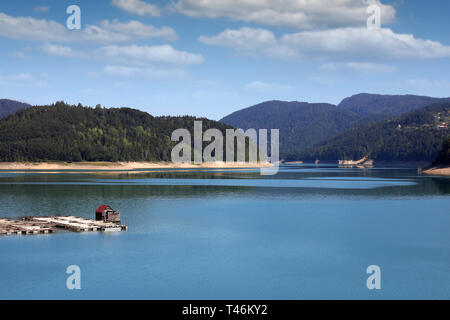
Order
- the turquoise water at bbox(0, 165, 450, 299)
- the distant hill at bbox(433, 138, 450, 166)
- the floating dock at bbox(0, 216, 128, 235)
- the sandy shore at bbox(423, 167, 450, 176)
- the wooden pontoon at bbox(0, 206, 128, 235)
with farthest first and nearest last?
the distant hill at bbox(433, 138, 450, 166)
the sandy shore at bbox(423, 167, 450, 176)
the wooden pontoon at bbox(0, 206, 128, 235)
the floating dock at bbox(0, 216, 128, 235)
the turquoise water at bbox(0, 165, 450, 299)

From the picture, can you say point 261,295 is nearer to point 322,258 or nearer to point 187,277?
point 187,277

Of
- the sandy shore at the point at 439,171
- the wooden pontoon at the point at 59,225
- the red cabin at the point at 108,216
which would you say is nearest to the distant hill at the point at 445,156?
the sandy shore at the point at 439,171

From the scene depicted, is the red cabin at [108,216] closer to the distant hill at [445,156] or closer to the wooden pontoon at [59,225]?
the wooden pontoon at [59,225]

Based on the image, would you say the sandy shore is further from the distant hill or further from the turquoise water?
the turquoise water

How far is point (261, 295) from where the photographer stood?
2950 centimetres

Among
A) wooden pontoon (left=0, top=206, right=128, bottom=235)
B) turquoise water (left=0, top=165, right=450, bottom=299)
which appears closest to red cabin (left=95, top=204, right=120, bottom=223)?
wooden pontoon (left=0, top=206, right=128, bottom=235)

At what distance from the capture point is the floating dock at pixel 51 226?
49.0m

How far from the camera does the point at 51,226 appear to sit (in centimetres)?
5175

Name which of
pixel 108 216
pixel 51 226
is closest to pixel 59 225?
pixel 51 226

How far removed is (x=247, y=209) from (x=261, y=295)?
42.0 meters

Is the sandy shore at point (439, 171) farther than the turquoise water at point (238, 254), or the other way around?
the sandy shore at point (439, 171)

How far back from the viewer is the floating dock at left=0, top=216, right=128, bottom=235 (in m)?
49.0

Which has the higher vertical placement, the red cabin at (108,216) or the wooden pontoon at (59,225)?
the red cabin at (108,216)

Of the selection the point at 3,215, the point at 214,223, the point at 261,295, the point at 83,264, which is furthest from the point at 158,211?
the point at 261,295
